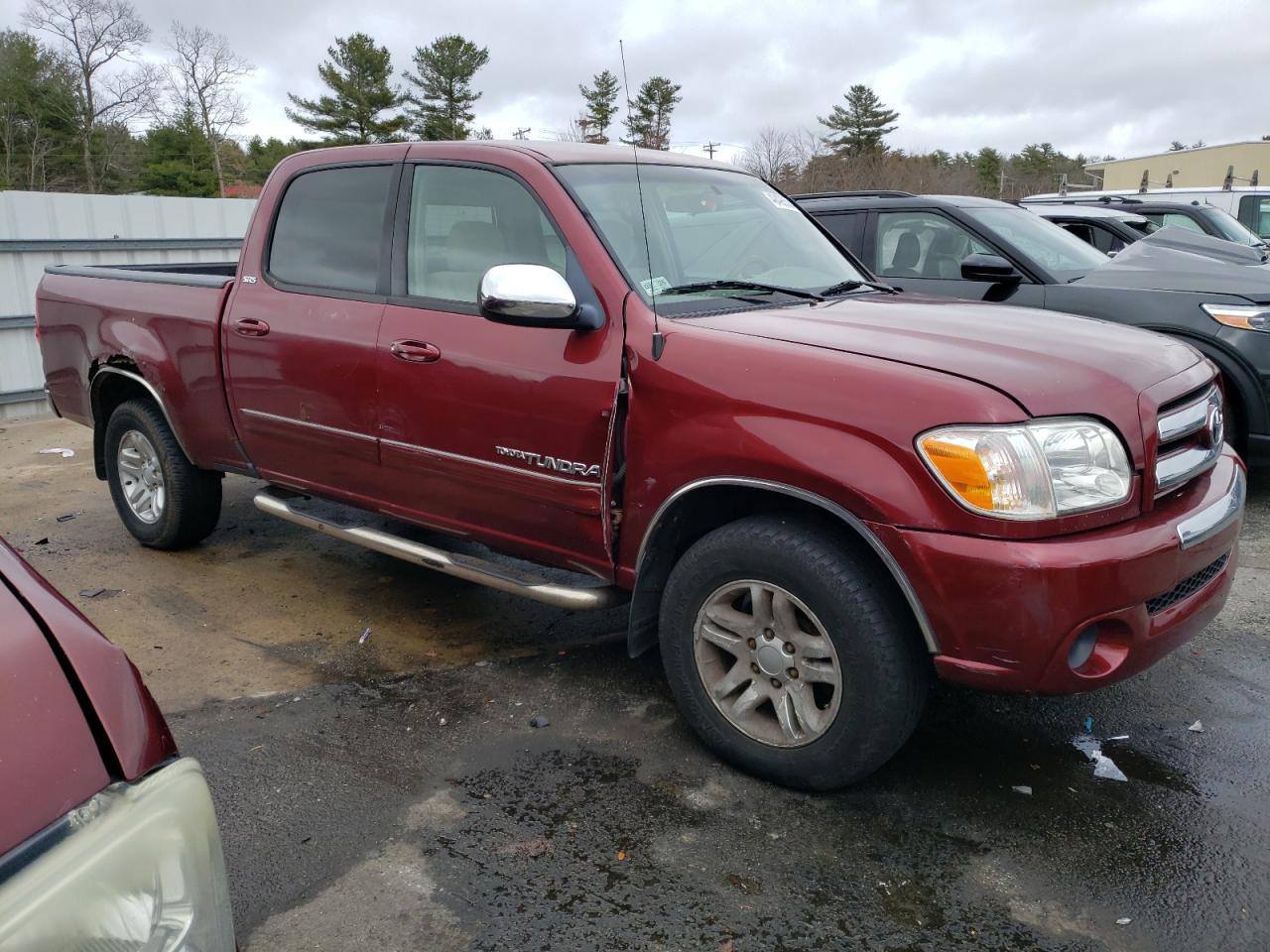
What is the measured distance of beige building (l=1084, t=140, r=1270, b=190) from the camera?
4419cm

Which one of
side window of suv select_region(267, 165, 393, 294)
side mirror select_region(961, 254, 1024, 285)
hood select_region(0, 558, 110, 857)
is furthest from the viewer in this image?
side mirror select_region(961, 254, 1024, 285)

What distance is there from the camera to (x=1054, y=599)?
2525 millimetres

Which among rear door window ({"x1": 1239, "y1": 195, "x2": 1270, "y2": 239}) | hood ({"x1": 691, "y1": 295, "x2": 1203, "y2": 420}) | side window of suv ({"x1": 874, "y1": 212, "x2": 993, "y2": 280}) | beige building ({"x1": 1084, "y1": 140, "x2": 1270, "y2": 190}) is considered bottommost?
hood ({"x1": 691, "y1": 295, "x2": 1203, "y2": 420})

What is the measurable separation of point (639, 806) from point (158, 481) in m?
3.50

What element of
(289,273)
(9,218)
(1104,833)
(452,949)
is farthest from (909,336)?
(9,218)

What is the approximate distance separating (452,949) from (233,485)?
5153 mm

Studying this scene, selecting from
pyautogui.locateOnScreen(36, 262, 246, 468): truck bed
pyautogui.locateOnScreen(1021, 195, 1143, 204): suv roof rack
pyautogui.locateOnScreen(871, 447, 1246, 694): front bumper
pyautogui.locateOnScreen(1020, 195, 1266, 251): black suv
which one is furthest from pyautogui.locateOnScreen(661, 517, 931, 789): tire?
pyautogui.locateOnScreen(1021, 195, 1143, 204): suv roof rack

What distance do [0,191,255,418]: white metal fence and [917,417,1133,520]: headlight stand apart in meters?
7.79

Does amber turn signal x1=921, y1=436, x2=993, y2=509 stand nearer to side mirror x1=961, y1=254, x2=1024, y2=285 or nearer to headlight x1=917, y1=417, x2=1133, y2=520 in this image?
headlight x1=917, y1=417, x2=1133, y2=520

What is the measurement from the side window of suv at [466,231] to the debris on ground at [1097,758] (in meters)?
2.34

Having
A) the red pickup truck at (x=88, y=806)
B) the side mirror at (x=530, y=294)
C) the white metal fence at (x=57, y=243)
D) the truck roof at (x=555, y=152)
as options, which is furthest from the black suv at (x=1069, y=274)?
the white metal fence at (x=57, y=243)

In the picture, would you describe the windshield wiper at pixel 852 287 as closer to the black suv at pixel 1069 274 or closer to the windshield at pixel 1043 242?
the black suv at pixel 1069 274

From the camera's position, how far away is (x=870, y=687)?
277 cm

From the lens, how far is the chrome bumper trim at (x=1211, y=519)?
2768mm
